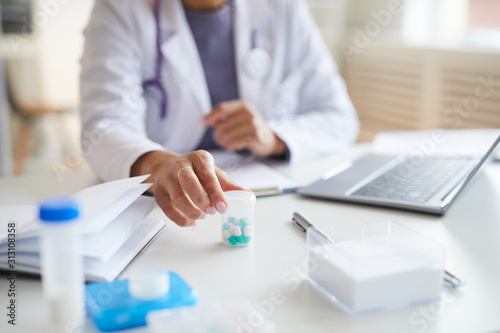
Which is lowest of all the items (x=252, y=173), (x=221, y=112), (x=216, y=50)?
(x=252, y=173)

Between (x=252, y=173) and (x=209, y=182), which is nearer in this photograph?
(x=209, y=182)

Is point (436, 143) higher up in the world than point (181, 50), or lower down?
lower down

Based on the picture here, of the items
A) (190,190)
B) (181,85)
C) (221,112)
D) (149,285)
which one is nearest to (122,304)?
(149,285)

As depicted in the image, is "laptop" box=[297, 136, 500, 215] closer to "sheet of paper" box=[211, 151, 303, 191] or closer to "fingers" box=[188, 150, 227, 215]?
"sheet of paper" box=[211, 151, 303, 191]

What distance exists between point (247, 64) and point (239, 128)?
1.10ft

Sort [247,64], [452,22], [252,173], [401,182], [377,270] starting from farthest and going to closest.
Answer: [452,22] → [247,64] → [252,173] → [401,182] → [377,270]

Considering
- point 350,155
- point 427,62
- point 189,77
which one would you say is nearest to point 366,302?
point 350,155

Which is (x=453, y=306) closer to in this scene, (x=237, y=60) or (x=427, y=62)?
(x=237, y=60)

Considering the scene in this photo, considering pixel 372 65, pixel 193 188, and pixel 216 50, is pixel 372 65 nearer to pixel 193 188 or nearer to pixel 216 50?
pixel 216 50

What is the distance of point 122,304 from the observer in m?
0.60

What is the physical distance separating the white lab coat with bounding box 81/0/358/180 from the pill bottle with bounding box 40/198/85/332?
522 mm

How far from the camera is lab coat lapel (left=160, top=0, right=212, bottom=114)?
1460 millimetres

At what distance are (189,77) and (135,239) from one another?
75 cm

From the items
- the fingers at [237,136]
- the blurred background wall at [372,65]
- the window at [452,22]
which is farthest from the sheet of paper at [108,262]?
the window at [452,22]
